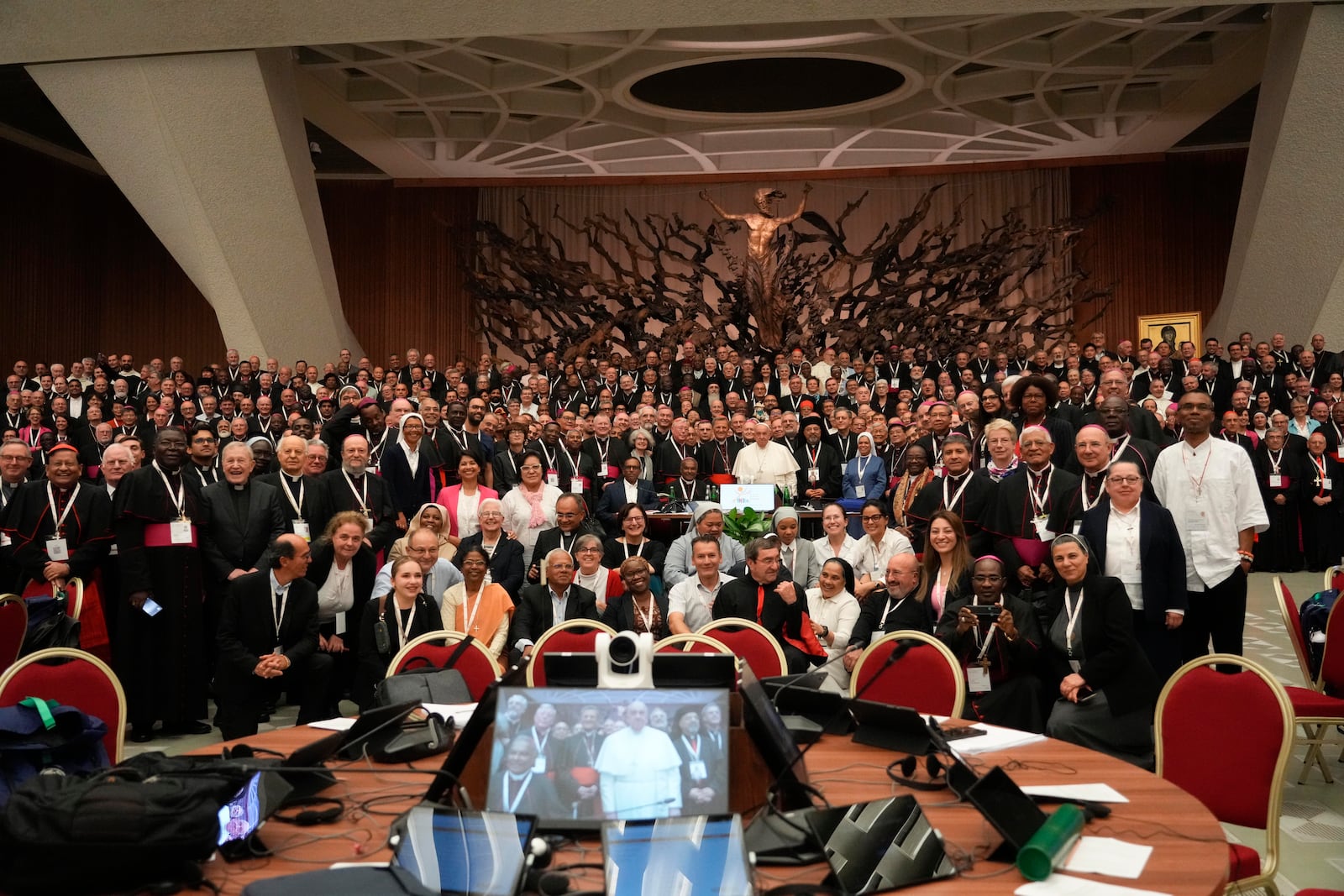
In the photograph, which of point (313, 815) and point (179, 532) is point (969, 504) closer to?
A: point (313, 815)

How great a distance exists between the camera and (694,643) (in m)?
4.20

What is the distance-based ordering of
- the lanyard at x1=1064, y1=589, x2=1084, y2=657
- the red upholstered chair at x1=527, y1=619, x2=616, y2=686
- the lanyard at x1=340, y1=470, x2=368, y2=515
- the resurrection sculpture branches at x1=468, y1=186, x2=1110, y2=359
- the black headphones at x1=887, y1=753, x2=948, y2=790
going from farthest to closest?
the resurrection sculpture branches at x1=468, y1=186, x2=1110, y2=359, the lanyard at x1=340, y1=470, x2=368, y2=515, the lanyard at x1=1064, y1=589, x2=1084, y2=657, the red upholstered chair at x1=527, y1=619, x2=616, y2=686, the black headphones at x1=887, y1=753, x2=948, y2=790

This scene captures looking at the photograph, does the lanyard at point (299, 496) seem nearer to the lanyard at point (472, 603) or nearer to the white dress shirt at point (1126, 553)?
the lanyard at point (472, 603)

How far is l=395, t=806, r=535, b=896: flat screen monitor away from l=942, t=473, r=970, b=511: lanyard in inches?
163

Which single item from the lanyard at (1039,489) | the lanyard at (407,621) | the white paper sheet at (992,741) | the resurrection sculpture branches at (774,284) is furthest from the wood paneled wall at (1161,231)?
the white paper sheet at (992,741)

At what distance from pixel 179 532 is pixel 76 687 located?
262 cm

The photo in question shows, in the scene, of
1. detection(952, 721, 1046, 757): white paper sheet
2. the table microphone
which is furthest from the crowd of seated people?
the table microphone

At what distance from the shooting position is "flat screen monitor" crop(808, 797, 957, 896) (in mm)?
2031

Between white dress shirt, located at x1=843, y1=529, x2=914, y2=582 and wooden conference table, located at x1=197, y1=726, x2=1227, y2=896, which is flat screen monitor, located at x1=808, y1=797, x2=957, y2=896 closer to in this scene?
wooden conference table, located at x1=197, y1=726, x2=1227, y2=896

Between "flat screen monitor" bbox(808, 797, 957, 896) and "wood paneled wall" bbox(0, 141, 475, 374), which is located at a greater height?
"wood paneled wall" bbox(0, 141, 475, 374)

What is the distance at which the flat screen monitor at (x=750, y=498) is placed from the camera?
323 inches

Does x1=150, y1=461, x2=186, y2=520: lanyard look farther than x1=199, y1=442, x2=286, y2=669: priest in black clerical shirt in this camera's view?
No

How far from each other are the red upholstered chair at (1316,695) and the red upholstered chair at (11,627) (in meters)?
5.44

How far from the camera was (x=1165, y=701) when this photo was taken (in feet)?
10.9
